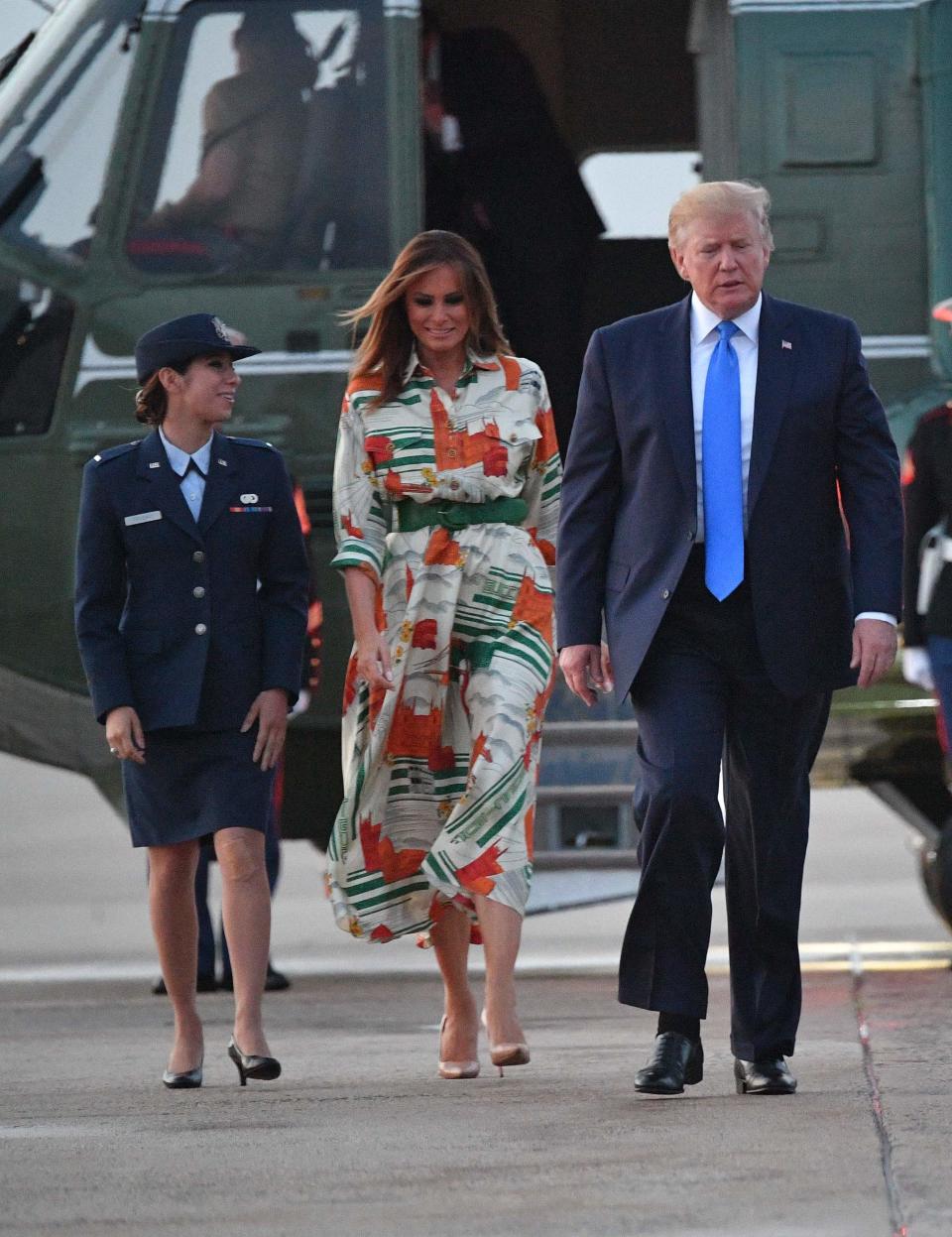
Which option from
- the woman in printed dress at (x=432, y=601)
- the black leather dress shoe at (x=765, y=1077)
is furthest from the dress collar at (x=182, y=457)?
the black leather dress shoe at (x=765, y=1077)

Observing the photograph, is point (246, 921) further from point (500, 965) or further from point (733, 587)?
point (733, 587)

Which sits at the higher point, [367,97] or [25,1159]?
[367,97]

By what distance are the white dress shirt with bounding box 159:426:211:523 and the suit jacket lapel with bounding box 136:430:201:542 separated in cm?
2

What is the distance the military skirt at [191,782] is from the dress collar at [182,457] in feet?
1.71

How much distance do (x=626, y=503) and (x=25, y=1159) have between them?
151cm

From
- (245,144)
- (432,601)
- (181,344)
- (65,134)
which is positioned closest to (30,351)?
(65,134)

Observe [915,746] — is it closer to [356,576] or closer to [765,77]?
[765,77]

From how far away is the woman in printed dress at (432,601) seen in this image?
4.78 m

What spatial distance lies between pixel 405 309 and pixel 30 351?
2169 mm

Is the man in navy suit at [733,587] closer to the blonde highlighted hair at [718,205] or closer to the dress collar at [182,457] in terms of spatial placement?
the blonde highlighted hair at [718,205]

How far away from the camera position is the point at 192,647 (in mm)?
4621

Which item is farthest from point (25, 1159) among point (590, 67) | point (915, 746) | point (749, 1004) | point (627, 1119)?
point (590, 67)

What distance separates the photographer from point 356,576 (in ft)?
15.8

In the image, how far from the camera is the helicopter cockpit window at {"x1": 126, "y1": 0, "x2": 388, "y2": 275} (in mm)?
6855
